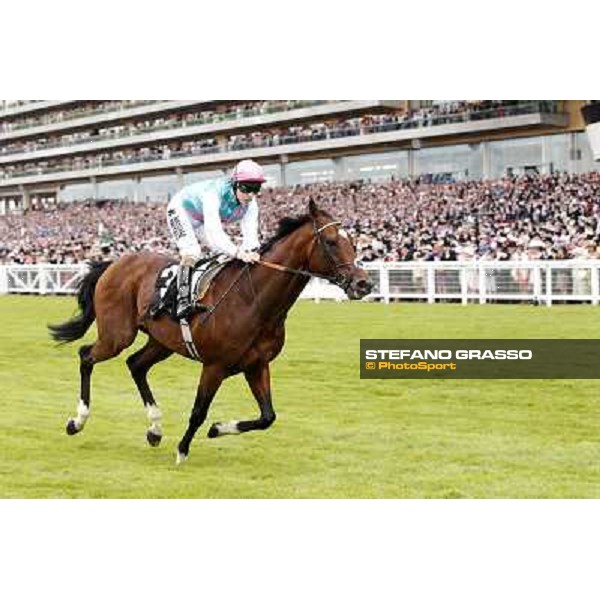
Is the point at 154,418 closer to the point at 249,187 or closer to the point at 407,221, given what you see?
the point at 249,187

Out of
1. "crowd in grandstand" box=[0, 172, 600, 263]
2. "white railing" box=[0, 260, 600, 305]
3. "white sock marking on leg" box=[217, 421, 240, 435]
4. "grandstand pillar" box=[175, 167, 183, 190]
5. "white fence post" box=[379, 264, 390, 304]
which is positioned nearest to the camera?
"white sock marking on leg" box=[217, 421, 240, 435]

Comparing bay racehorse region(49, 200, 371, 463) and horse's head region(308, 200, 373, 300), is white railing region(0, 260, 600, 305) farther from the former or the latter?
horse's head region(308, 200, 373, 300)

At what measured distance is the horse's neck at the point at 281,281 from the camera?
19.8 feet

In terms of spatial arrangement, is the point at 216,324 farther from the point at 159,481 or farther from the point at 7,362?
the point at 7,362

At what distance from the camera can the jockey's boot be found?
20.7ft

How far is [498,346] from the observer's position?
256 inches

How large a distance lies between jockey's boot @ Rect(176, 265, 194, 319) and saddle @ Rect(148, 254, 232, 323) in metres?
0.03

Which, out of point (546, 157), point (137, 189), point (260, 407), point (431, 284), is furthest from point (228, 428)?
point (431, 284)

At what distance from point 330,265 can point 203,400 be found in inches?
43.5

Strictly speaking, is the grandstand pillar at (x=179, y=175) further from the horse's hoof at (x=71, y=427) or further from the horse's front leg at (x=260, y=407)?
the horse's front leg at (x=260, y=407)

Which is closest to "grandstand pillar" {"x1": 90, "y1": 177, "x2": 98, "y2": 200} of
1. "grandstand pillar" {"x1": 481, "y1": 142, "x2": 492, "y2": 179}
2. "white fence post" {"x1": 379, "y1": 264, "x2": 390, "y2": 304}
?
"grandstand pillar" {"x1": 481, "y1": 142, "x2": 492, "y2": 179}

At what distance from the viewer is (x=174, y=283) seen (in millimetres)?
6543

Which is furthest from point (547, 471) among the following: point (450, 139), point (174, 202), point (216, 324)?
point (450, 139)

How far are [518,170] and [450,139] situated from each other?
2.83ft
